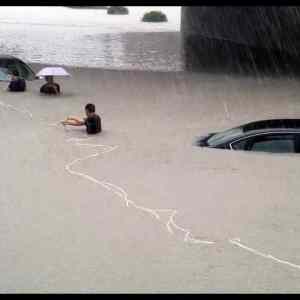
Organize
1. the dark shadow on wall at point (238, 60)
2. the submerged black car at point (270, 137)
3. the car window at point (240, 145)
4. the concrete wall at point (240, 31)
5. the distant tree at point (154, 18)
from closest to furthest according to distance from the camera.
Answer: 1. the submerged black car at point (270, 137)
2. the car window at point (240, 145)
3. the dark shadow on wall at point (238, 60)
4. the concrete wall at point (240, 31)
5. the distant tree at point (154, 18)

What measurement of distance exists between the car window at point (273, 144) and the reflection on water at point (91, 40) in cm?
1107

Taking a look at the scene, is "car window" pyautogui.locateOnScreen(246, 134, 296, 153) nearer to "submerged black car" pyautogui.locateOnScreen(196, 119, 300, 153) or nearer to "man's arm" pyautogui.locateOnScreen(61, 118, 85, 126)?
"submerged black car" pyautogui.locateOnScreen(196, 119, 300, 153)

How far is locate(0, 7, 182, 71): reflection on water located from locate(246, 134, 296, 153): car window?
11.1m

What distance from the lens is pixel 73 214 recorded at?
8492 millimetres

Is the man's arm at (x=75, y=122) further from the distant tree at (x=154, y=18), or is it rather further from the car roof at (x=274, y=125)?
the distant tree at (x=154, y=18)

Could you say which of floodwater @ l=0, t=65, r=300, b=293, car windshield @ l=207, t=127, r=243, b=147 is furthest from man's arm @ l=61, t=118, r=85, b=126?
car windshield @ l=207, t=127, r=243, b=147

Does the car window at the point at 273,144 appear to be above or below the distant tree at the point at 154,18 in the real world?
below

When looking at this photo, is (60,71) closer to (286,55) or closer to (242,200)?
(242,200)

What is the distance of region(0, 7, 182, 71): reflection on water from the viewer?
1369 inches

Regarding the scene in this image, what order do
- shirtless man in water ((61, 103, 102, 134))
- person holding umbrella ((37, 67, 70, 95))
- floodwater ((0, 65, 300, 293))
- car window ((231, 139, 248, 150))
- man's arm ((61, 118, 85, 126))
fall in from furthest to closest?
1. person holding umbrella ((37, 67, 70, 95))
2. man's arm ((61, 118, 85, 126))
3. shirtless man in water ((61, 103, 102, 134))
4. car window ((231, 139, 248, 150))
5. floodwater ((0, 65, 300, 293))

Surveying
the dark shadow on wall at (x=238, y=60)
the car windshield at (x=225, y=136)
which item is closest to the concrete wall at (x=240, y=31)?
the dark shadow on wall at (x=238, y=60)

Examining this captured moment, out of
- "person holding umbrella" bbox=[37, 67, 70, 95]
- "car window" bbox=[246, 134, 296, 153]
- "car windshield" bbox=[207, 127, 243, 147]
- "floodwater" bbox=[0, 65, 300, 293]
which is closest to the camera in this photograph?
"floodwater" bbox=[0, 65, 300, 293]

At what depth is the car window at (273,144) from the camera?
10.9 m

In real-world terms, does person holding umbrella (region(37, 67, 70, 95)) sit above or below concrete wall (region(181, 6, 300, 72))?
below
